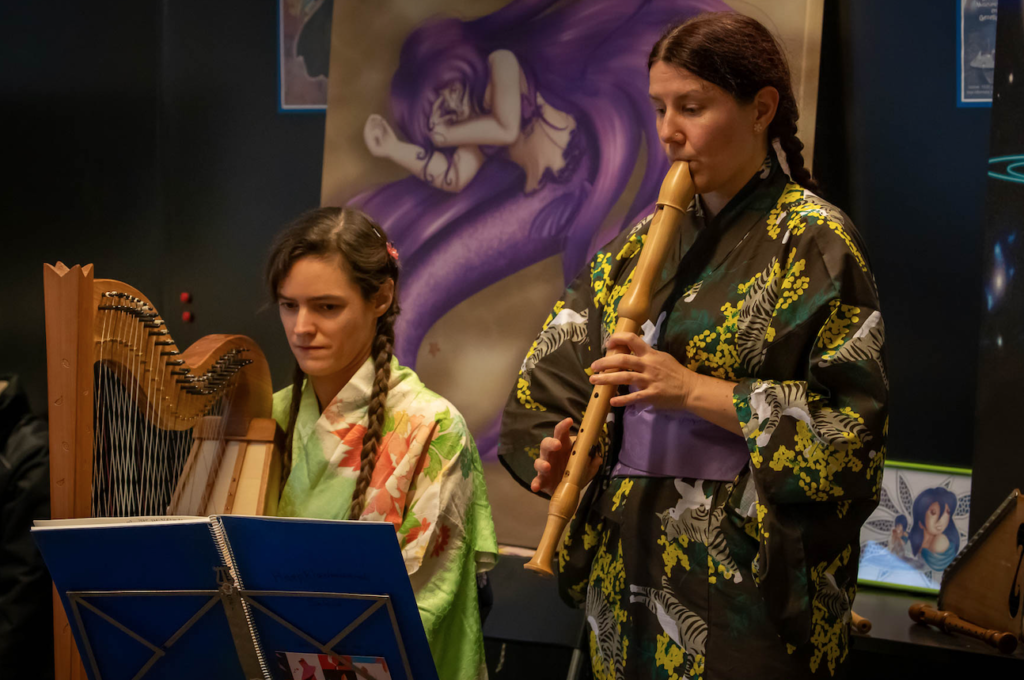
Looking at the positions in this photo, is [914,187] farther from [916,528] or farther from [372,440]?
[372,440]

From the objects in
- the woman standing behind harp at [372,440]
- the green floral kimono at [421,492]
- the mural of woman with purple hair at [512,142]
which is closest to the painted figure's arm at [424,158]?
the mural of woman with purple hair at [512,142]

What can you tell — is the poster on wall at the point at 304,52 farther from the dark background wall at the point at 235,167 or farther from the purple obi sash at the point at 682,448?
the purple obi sash at the point at 682,448

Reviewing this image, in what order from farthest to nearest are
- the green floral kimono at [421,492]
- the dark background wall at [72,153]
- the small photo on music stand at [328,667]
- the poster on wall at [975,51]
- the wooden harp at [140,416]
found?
the dark background wall at [72,153]
the poster on wall at [975,51]
the green floral kimono at [421,492]
the small photo on music stand at [328,667]
the wooden harp at [140,416]

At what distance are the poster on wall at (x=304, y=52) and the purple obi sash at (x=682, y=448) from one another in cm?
209

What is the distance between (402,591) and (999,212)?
67.5 inches

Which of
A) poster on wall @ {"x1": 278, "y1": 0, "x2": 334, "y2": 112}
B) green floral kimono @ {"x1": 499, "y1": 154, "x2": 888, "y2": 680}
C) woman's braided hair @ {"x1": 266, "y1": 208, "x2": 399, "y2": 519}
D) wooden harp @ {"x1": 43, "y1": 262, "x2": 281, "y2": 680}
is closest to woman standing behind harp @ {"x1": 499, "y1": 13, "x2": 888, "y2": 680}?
green floral kimono @ {"x1": 499, "y1": 154, "x2": 888, "y2": 680}

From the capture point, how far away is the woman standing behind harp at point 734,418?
1.35 metres

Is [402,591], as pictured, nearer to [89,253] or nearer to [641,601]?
[641,601]

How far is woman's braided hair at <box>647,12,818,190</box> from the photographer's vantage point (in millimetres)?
1433

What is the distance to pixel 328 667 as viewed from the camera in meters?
1.44

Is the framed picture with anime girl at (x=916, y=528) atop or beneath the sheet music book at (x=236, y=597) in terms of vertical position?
beneath

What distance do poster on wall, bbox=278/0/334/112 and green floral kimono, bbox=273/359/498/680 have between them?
1.62 meters

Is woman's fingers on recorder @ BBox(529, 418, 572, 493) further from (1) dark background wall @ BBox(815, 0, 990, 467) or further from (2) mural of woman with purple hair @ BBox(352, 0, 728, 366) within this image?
(1) dark background wall @ BBox(815, 0, 990, 467)

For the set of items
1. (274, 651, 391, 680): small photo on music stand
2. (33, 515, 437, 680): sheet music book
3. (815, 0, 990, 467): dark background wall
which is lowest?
(274, 651, 391, 680): small photo on music stand
